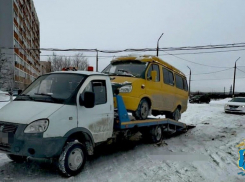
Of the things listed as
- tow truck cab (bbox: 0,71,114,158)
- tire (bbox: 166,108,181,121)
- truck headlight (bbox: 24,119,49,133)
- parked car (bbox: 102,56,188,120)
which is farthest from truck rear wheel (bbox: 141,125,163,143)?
truck headlight (bbox: 24,119,49,133)

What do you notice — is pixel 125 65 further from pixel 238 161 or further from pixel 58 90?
pixel 238 161

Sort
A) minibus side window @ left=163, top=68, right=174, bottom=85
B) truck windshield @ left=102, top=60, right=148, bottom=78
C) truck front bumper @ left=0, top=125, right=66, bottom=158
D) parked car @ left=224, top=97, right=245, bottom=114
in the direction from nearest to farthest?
truck front bumper @ left=0, top=125, right=66, bottom=158 < truck windshield @ left=102, top=60, right=148, bottom=78 < minibus side window @ left=163, top=68, right=174, bottom=85 < parked car @ left=224, top=97, right=245, bottom=114

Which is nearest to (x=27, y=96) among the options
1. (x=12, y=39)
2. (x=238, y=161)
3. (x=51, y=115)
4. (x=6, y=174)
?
(x=51, y=115)

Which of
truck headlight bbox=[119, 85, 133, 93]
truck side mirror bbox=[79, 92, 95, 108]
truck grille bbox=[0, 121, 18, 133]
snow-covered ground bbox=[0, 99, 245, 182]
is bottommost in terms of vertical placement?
snow-covered ground bbox=[0, 99, 245, 182]

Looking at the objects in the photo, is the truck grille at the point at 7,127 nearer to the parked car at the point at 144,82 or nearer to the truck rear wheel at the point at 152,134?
the parked car at the point at 144,82

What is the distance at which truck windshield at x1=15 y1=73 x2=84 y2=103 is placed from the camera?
4.52 m

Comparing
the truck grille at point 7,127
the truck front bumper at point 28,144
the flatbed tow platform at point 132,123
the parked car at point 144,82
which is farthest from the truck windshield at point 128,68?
the truck grille at point 7,127

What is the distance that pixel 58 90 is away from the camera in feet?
15.6

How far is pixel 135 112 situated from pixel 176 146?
182cm

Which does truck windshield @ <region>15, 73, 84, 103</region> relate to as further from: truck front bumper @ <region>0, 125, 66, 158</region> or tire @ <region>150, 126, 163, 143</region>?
tire @ <region>150, 126, 163, 143</region>

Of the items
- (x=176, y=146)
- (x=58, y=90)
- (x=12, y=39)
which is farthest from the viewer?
(x=12, y=39)

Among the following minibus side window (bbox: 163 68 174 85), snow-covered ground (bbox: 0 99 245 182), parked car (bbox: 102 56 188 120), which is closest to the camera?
snow-covered ground (bbox: 0 99 245 182)

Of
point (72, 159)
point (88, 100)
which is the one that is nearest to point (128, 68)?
point (88, 100)

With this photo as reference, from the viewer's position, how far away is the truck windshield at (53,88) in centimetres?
452
